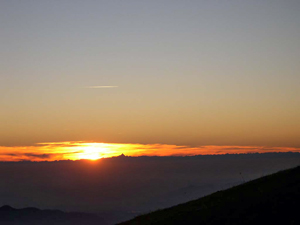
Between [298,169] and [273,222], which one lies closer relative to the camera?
[273,222]

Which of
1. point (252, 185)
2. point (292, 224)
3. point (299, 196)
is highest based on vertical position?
point (252, 185)

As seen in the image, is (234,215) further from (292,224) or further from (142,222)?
(142,222)

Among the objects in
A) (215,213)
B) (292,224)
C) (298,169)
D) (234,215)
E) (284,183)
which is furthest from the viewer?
(298,169)

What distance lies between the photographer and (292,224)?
78.1 ft

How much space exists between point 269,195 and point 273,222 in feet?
15.4

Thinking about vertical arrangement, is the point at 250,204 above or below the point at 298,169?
below

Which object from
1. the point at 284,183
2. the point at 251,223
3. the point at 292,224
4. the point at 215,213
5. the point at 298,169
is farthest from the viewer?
the point at 298,169

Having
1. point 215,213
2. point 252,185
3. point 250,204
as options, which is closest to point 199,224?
point 215,213

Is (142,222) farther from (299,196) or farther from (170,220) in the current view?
(299,196)

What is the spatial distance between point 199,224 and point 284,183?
8084mm

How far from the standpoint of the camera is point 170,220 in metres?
32.6

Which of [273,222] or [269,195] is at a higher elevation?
[269,195]

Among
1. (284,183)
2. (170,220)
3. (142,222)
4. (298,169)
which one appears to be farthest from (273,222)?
(142,222)

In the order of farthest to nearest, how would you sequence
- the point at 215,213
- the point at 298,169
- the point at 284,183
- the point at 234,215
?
the point at 298,169 < the point at 284,183 < the point at 215,213 < the point at 234,215
